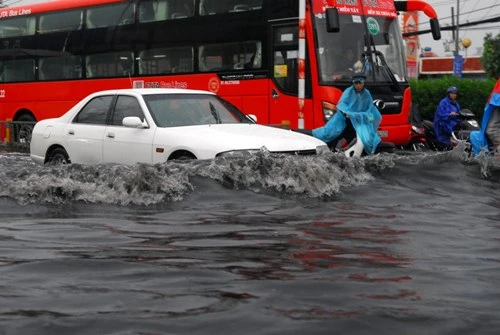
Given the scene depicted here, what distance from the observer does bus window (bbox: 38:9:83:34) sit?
1930 cm

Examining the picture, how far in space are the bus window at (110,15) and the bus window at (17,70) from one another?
7.77ft

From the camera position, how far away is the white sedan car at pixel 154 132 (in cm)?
928

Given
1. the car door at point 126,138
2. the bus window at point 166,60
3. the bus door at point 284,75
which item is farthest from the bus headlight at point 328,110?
the car door at point 126,138

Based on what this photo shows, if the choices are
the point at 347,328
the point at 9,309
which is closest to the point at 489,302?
the point at 347,328

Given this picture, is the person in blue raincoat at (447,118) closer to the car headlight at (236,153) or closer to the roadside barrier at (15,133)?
the car headlight at (236,153)

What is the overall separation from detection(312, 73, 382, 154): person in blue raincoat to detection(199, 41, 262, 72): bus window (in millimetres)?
4092

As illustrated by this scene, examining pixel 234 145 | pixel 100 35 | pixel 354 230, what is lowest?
pixel 354 230

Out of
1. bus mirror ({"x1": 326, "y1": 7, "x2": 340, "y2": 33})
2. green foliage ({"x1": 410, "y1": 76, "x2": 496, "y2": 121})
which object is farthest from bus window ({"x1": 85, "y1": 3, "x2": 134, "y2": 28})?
green foliage ({"x1": 410, "y1": 76, "x2": 496, "y2": 121})

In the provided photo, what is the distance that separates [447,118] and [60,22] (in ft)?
31.0

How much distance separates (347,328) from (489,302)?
96cm

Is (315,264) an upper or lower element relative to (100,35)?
lower

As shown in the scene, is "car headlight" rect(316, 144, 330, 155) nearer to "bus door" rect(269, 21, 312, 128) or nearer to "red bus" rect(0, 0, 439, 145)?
"red bus" rect(0, 0, 439, 145)

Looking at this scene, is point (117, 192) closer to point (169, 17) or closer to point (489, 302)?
point (489, 302)

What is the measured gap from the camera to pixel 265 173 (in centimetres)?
881
